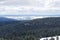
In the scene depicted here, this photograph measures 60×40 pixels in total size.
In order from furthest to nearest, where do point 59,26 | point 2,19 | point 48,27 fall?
point 2,19, point 48,27, point 59,26

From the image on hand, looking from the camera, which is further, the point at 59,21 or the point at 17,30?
the point at 17,30

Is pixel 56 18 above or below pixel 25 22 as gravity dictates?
above

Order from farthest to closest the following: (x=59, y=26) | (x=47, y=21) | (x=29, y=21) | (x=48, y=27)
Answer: (x=29, y=21) → (x=47, y=21) → (x=48, y=27) → (x=59, y=26)

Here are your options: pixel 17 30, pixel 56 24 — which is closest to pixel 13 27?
pixel 17 30

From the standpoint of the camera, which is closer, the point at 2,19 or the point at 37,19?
the point at 37,19

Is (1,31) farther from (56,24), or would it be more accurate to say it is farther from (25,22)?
(56,24)

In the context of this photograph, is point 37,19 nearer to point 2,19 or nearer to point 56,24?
point 56,24

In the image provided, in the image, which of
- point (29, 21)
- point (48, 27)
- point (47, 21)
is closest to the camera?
point (48, 27)

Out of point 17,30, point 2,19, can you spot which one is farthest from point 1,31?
point 2,19

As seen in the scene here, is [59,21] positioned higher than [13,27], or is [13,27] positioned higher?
[59,21]
